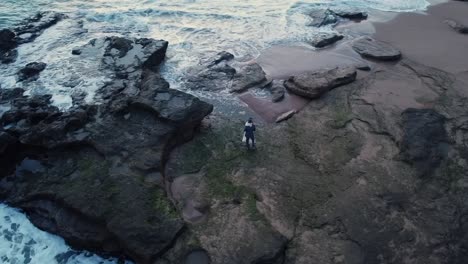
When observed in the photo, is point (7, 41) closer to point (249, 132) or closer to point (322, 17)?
point (249, 132)

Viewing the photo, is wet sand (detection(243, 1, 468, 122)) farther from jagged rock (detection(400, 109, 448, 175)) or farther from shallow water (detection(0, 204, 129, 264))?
shallow water (detection(0, 204, 129, 264))

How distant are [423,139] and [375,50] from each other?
18.2ft

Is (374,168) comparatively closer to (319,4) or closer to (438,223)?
(438,223)

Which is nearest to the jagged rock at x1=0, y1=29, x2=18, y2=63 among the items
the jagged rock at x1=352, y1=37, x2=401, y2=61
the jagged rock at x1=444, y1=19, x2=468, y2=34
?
the jagged rock at x1=352, y1=37, x2=401, y2=61

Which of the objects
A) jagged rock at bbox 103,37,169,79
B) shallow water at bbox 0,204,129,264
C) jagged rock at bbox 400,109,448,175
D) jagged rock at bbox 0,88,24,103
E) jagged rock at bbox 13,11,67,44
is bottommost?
shallow water at bbox 0,204,129,264

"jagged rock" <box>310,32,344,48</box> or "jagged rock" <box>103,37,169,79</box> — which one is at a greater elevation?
"jagged rock" <box>103,37,169,79</box>

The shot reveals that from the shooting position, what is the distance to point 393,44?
15656 millimetres

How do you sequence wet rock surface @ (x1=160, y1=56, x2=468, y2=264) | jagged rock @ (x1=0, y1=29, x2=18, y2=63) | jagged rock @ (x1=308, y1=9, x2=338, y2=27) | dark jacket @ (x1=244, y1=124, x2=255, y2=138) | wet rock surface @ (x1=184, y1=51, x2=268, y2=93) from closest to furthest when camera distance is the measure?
wet rock surface @ (x1=160, y1=56, x2=468, y2=264), dark jacket @ (x1=244, y1=124, x2=255, y2=138), wet rock surface @ (x1=184, y1=51, x2=268, y2=93), jagged rock @ (x1=0, y1=29, x2=18, y2=63), jagged rock @ (x1=308, y1=9, x2=338, y2=27)

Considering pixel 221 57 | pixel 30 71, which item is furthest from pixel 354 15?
pixel 30 71

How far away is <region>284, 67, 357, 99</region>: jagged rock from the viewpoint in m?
12.2

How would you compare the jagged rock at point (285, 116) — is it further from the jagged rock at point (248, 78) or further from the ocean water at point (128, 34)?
the ocean water at point (128, 34)

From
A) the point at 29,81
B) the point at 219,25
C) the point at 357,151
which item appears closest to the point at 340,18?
the point at 219,25

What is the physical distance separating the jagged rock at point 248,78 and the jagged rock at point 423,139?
448 centimetres

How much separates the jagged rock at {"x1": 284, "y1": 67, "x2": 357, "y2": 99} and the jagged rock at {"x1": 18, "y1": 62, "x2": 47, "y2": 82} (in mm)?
7936
